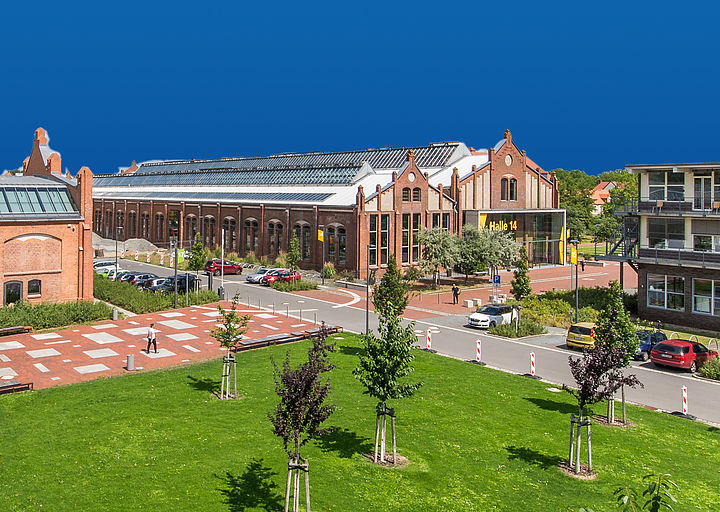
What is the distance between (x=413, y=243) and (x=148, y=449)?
150ft

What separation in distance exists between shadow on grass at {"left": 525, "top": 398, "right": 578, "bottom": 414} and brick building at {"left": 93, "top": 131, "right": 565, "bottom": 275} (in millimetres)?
29609

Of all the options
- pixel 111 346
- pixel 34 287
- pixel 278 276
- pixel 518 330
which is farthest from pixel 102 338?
pixel 278 276

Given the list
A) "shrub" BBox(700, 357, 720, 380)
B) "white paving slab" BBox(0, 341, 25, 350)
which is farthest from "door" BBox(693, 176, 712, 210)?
"white paving slab" BBox(0, 341, 25, 350)

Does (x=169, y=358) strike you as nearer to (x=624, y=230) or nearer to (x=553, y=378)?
(x=553, y=378)

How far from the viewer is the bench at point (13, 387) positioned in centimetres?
2205

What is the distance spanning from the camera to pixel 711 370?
89.2ft

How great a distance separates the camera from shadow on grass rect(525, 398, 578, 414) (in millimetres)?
21867

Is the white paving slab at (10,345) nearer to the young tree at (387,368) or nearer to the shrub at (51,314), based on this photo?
the shrub at (51,314)

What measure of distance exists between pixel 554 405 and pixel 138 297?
29.2 meters

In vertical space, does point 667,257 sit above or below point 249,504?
above

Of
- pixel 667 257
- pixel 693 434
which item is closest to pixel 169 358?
pixel 693 434

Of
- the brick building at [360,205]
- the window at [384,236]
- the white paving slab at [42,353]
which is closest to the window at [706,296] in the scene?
the brick building at [360,205]

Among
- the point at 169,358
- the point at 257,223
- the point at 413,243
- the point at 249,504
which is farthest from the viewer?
the point at 257,223

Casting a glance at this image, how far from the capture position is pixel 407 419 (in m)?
20.1
